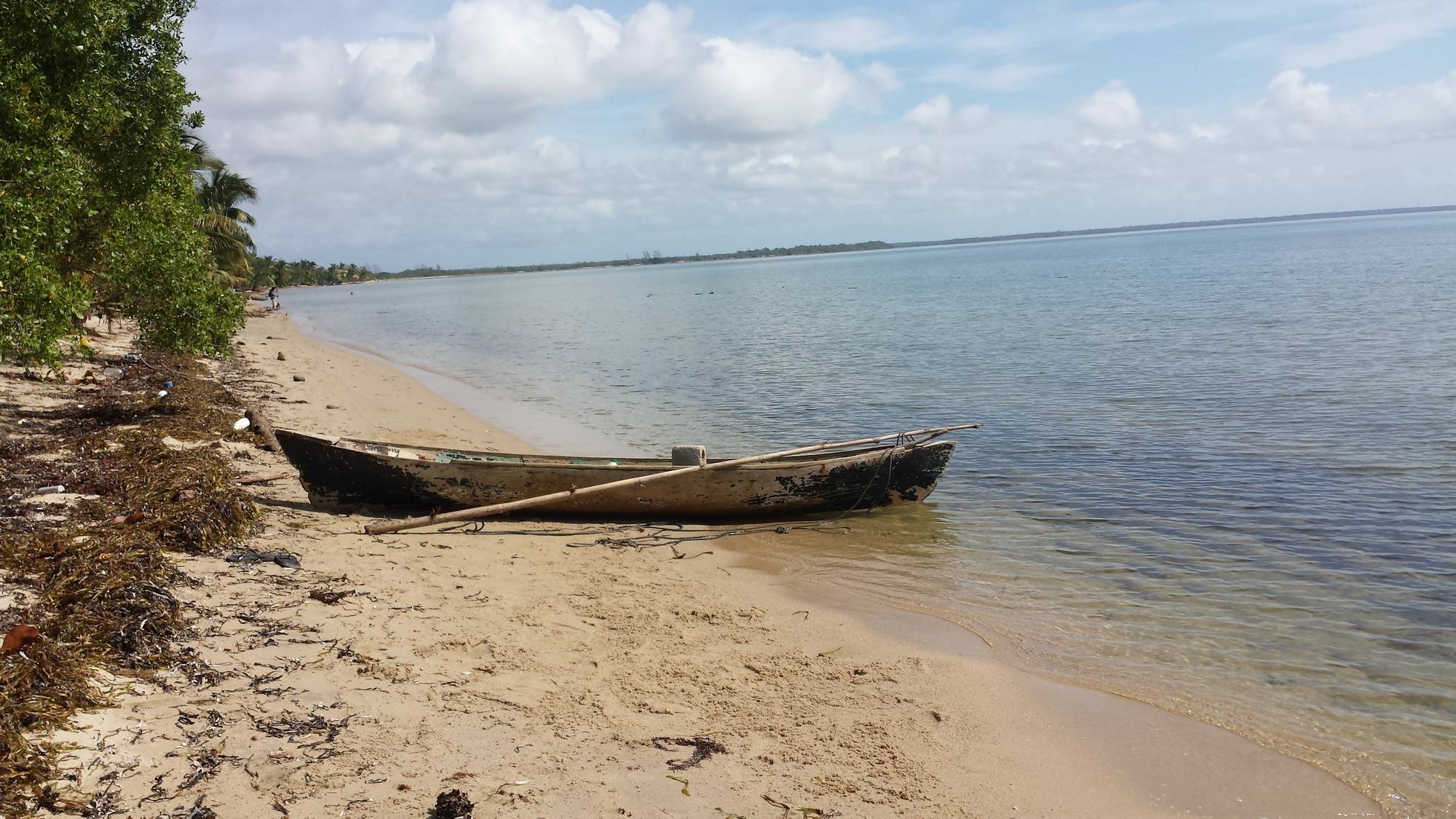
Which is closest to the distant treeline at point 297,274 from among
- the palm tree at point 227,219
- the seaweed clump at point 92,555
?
the palm tree at point 227,219

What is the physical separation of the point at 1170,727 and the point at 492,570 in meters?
5.49

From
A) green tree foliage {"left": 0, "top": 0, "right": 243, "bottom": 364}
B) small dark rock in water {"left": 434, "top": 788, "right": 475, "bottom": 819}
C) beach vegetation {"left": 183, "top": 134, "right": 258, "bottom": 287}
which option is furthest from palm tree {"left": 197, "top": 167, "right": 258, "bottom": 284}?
small dark rock in water {"left": 434, "top": 788, "right": 475, "bottom": 819}

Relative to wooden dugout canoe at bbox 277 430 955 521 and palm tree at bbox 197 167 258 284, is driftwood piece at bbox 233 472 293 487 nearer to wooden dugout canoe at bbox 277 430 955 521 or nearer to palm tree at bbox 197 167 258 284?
wooden dugout canoe at bbox 277 430 955 521

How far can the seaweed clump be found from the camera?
394cm

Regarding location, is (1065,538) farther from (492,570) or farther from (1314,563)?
(492,570)

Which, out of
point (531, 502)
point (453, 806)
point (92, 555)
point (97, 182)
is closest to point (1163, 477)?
point (531, 502)

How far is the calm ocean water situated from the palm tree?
9.28 m

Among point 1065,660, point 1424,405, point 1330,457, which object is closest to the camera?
point 1065,660

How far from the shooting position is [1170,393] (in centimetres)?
1684

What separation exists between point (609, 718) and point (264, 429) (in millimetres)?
9360

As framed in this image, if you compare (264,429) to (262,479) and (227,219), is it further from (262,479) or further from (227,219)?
(227,219)

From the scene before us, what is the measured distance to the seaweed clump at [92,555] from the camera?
155 inches

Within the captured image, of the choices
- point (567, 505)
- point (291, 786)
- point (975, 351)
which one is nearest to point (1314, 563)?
point (567, 505)

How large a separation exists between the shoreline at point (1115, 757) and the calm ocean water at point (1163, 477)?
22 cm
